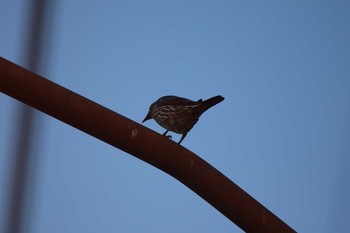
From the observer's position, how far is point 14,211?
3.59 ft

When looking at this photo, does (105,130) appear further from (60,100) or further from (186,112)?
(186,112)

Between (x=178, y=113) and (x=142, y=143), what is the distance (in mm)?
3016

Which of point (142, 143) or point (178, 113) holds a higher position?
point (178, 113)

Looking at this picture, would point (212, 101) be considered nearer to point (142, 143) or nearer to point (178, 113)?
point (178, 113)

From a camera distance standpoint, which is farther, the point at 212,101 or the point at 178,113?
the point at 178,113

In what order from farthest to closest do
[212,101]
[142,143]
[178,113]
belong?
1. [178,113]
2. [212,101]
3. [142,143]

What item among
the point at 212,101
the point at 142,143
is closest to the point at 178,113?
the point at 212,101

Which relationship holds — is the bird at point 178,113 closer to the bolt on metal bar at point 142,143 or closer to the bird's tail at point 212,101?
the bird's tail at point 212,101

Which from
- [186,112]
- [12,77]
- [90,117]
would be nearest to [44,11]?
[12,77]

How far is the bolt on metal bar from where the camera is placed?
1288 millimetres

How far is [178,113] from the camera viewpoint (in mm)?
4547

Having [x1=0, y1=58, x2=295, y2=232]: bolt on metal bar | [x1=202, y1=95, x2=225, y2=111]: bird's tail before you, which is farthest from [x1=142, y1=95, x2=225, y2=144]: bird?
[x1=0, y1=58, x2=295, y2=232]: bolt on metal bar

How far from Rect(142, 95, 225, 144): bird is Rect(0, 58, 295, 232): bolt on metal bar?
2306 mm

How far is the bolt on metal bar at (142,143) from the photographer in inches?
50.7
